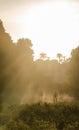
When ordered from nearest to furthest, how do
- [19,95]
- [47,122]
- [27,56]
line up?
[47,122]
[19,95]
[27,56]

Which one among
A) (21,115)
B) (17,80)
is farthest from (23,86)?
(21,115)

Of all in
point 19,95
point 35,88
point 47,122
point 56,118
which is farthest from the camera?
point 35,88

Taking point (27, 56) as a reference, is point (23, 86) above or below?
below

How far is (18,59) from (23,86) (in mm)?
4387

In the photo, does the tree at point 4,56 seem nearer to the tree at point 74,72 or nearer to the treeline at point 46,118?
the tree at point 74,72

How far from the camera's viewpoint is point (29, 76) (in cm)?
6266

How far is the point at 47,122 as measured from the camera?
72.3 ft

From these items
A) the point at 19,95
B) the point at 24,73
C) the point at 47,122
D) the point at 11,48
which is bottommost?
Answer: the point at 47,122

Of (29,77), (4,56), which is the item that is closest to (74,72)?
(29,77)

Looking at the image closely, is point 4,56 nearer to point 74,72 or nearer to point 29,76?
point 29,76

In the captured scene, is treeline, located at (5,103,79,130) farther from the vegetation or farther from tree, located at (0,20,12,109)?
tree, located at (0,20,12,109)

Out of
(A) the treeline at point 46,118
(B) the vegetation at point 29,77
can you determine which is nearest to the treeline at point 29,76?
(B) the vegetation at point 29,77

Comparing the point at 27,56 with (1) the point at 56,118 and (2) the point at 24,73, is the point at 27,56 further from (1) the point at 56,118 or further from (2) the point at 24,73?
(1) the point at 56,118

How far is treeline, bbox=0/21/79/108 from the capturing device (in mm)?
56156
